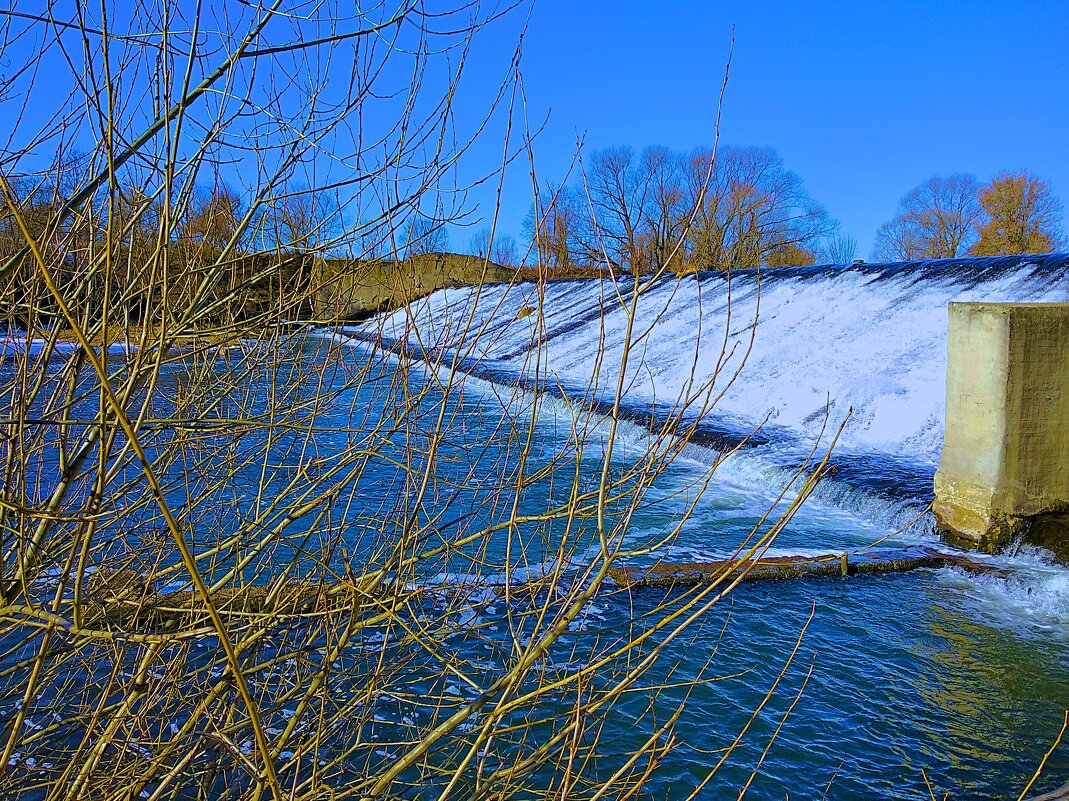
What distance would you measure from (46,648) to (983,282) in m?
11.2

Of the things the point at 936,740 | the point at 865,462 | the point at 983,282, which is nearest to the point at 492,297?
the point at 983,282

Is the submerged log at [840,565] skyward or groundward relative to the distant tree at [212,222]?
groundward

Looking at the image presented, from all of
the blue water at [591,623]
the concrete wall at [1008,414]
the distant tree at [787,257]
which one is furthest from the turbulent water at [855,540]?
the distant tree at [787,257]

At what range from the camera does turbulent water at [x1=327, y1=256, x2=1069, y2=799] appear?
3.67m

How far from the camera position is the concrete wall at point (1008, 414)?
593 centimetres

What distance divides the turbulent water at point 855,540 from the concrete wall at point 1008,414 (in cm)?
35

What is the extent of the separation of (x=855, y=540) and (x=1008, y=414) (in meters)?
1.36

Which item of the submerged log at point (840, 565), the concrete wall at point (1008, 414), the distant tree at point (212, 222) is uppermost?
the distant tree at point (212, 222)

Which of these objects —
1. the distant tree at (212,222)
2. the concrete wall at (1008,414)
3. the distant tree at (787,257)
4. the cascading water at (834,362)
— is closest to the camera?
the distant tree at (212,222)

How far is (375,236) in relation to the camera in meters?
2.62

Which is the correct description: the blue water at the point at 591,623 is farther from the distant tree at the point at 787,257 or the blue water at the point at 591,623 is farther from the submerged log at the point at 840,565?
the distant tree at the point at 787,257

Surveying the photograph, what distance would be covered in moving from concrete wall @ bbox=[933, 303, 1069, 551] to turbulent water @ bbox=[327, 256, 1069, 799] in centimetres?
35

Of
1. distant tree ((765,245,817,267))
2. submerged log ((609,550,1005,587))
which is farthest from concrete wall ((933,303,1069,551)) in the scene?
distant tree ((765,245,817,267))

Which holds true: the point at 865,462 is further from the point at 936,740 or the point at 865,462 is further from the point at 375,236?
the point at 375,236
